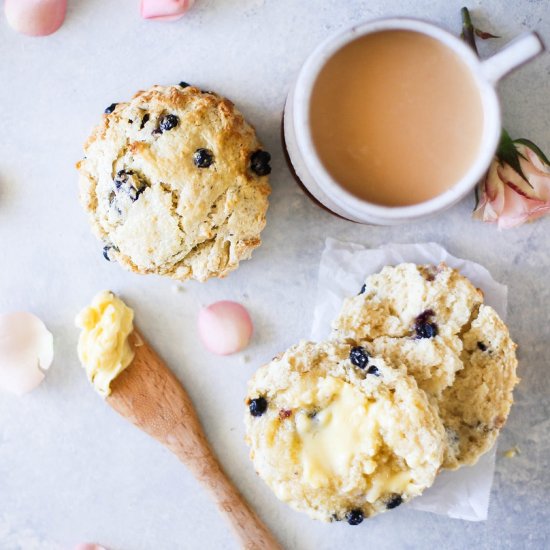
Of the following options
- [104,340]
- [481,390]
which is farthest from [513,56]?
[104,340]

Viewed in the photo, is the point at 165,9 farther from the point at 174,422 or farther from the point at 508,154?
the point at 174,422

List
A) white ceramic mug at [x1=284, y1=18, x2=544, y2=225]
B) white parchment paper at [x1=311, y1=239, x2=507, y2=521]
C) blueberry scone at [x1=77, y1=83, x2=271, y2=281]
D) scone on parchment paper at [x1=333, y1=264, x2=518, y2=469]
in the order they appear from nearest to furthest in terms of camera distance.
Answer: white ceramic mug at [x1=284, y1=18, x2=544, y2=225], blueberry scone at [x1=77, y1=83, x2=271, y2=281], scone on parchment paper at [x1=333, y1=264, x2=518, y2=469], white parchment paper at [x1=311, y1=239, x2=507, y2=521]

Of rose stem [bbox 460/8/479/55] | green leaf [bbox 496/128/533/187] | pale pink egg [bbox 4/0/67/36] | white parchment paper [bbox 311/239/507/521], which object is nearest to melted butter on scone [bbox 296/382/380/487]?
white parchment paper [bbox 311/239/507/521]

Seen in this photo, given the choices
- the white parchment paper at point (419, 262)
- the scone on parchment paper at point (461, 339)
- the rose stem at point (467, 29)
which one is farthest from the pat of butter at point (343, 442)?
the rose stem at point (467, 29)

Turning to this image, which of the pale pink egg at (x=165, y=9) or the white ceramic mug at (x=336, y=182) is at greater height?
the pale pink egg at (x=165, y=9)

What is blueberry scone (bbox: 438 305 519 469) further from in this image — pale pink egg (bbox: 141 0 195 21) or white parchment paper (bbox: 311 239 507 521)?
pale pink egg (bbox: 141 0 195 21)

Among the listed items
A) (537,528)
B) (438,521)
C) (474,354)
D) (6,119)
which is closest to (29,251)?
(6,119)

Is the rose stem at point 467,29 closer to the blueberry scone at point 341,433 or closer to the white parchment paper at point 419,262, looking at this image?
the white parchment paper at point 419,262
